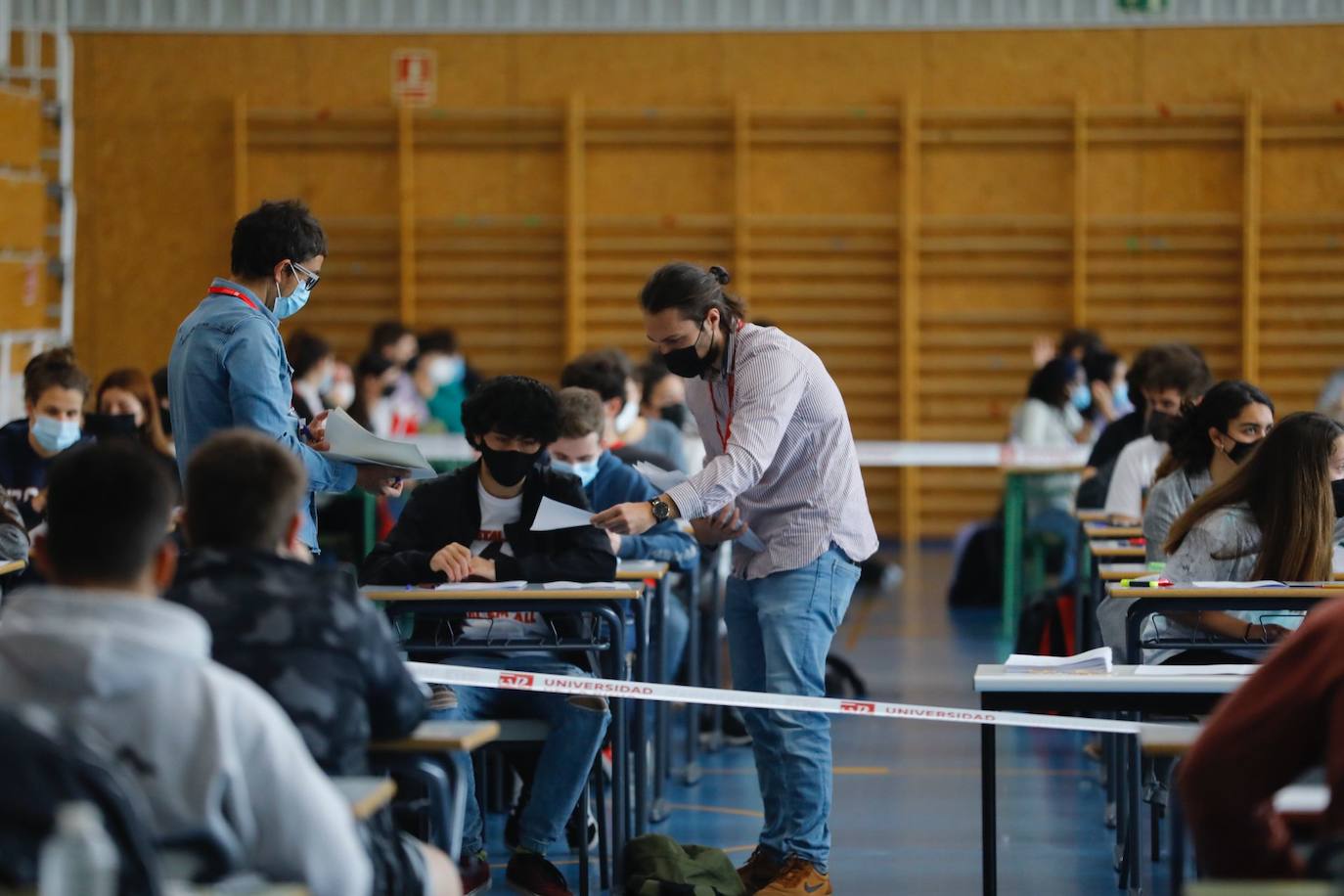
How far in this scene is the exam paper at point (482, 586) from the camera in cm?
378

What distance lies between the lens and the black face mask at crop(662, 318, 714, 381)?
12.3 feet

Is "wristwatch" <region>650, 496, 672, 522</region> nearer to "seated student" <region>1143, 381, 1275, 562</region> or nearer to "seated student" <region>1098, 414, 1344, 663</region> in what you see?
"seated student" <region>1098, 414, 1344, 663</region>

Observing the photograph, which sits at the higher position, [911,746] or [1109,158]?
[1109,158]

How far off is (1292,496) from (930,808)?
142 cm

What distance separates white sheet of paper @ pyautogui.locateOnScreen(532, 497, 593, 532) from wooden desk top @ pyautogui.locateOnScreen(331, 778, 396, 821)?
59.2 inches

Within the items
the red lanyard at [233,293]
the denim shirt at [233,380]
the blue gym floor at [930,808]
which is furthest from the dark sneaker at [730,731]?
the red lanyard at [233,293]

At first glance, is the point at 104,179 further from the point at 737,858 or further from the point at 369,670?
the point at 369,670

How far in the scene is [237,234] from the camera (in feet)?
11.9

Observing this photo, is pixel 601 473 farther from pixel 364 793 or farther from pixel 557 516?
pixel 364 793

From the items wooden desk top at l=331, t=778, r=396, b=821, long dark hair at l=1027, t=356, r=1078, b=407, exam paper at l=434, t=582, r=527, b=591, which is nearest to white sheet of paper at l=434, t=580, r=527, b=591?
exam paper at l=434, t=582, r=527, b=591

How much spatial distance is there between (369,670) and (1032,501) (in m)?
6.10

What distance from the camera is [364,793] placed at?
2164 mm

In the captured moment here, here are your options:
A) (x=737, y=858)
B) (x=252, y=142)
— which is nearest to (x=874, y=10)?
(x=252, y=142)

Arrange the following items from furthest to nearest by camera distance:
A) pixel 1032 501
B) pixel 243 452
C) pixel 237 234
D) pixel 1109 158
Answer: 1. pixel 1109 158
2. pixel 1032 501
3. pixel 237 234
4. pixel 243 452
